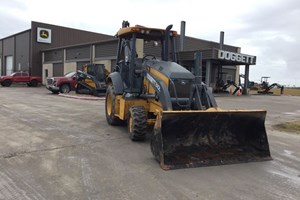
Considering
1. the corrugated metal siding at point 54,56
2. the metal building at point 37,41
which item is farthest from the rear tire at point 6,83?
the metal building at point 37,41

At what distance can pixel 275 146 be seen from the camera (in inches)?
293

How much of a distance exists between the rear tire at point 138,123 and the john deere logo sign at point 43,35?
37.1 m

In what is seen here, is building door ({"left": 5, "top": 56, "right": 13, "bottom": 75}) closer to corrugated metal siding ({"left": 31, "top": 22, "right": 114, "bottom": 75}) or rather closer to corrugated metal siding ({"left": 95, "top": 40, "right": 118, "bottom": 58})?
corrugated metal siding ({"left": 31, "top": 22, "right": 114, "bottom": 75})

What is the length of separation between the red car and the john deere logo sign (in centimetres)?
1826

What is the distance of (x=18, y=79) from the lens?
34000 millimetres

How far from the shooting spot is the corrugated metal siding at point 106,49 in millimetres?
28234

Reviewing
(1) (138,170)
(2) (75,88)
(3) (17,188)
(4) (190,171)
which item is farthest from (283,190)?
(2) (75,88)

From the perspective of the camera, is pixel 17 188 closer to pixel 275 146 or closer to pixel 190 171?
pixel 190 171

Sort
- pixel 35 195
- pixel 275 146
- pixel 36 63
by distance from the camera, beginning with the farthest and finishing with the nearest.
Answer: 1. pixel 36 63
2. pixel 275 146
3. pixel 35 195

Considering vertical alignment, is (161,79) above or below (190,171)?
above

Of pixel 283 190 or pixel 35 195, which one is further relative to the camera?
pixel 283 190

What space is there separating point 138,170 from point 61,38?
131 ft

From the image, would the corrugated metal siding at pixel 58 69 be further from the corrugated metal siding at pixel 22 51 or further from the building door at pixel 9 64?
the building door at pixel 9 64

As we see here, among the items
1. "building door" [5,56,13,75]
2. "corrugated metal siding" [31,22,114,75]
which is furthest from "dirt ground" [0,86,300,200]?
"building door" [5,56,13,75]
